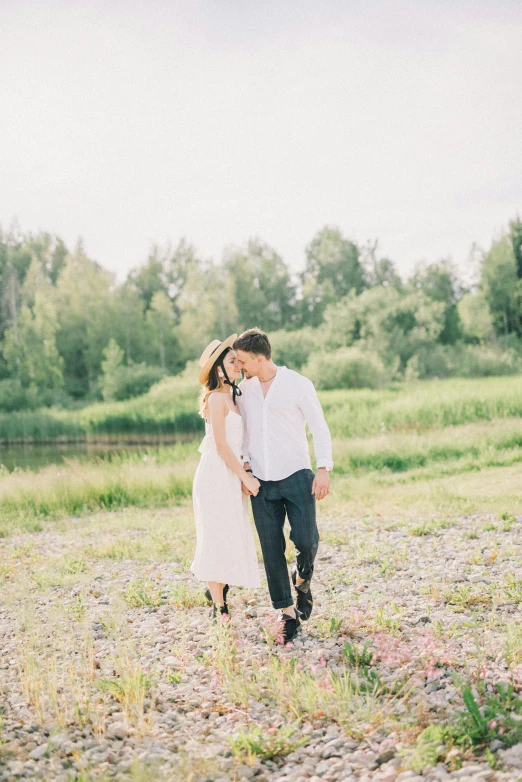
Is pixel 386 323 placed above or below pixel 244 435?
above

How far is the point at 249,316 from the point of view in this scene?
57344 mm

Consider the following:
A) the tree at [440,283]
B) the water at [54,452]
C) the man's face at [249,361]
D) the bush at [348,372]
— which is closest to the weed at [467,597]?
the man's face at [249,361]

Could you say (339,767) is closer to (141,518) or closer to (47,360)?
(141,518)

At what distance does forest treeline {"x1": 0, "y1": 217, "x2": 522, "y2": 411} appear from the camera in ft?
153

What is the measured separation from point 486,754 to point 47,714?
101 inches

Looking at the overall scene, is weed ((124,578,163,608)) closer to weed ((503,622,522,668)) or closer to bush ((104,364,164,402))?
weed ((503,622,522,668))

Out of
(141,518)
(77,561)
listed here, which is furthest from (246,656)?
(141,518)

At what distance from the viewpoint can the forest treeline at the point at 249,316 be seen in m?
46.6

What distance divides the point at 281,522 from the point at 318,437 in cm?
74

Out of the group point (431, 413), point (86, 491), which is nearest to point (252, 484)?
point (86, 491)

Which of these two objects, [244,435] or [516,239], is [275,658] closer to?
[244,435]

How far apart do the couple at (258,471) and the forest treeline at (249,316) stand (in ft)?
113

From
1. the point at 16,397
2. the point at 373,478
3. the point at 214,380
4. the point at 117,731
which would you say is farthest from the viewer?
the point at 16,397

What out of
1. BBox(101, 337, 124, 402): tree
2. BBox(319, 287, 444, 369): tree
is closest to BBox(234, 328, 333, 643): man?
BBox(319, 287, 444, 369): tree
